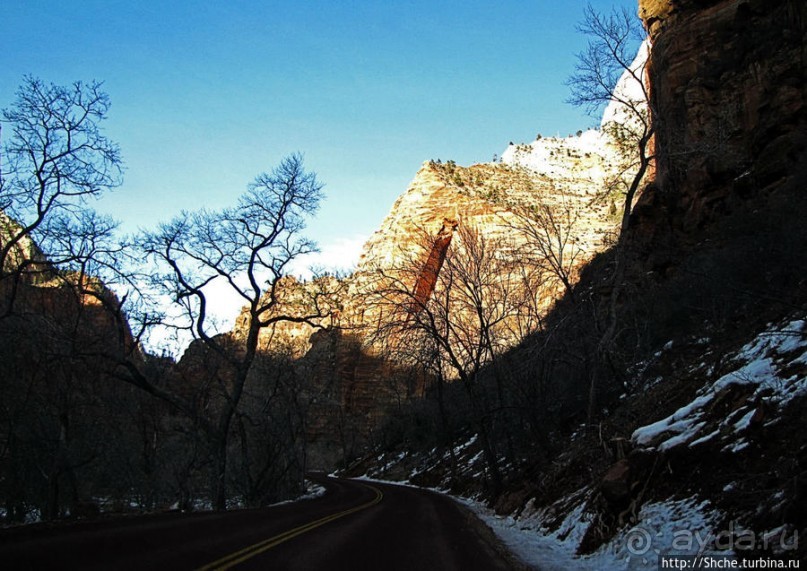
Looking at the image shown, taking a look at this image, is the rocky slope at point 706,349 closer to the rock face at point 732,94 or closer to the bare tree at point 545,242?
the rock face at point 732,94

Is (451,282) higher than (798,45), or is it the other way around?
(798,45)

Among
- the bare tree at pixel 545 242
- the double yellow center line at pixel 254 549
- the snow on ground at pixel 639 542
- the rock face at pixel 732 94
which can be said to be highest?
the rock face at pixel 732 94

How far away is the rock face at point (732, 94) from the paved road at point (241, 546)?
17.0m

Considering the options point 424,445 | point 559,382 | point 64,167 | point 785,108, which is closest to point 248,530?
point 64,167

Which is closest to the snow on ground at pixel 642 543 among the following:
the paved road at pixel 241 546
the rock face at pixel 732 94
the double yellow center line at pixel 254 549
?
the paved road at pixel 241 546

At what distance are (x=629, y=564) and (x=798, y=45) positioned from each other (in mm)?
24733

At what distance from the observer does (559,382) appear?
2208cm

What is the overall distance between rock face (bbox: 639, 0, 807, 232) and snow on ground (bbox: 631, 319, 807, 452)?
13.1 m

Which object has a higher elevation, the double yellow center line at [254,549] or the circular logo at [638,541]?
the double yellow center line at [254,549]

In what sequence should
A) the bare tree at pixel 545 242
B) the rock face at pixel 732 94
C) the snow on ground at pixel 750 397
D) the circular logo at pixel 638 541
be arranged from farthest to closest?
the rock face at pixel 732 94, the bare tree at pixel 545 242, the snow on ground at pixel 750 397, the circular logo at pixel 638 541

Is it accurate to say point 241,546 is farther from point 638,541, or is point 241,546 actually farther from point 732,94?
point 732,94

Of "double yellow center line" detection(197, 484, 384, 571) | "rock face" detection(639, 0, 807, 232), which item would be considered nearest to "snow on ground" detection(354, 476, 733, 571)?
"double yellow center line" detection(197, 484, 384, 571)

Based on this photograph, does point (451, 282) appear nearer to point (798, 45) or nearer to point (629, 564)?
point (629, 564)

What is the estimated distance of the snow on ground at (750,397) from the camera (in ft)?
21.0
